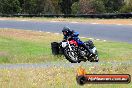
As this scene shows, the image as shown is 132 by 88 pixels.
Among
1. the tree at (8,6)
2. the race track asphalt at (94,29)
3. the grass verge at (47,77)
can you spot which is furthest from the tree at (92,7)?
the grass verge at (47,77)

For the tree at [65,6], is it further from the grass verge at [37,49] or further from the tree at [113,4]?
the grass verge at [37,49]

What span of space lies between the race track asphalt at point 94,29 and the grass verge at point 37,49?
238cm

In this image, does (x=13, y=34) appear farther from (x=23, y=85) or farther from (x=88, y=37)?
(x=23, y=85)

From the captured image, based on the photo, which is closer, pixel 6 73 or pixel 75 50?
pixel 6 73

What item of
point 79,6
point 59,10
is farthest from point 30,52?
point 59,10

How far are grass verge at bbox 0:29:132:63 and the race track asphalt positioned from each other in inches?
93.8

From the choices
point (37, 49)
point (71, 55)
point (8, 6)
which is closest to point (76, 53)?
point (71, 55)

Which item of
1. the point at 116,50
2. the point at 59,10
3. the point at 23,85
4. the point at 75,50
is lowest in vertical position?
the point at 59,10

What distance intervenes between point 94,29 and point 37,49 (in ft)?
39.2

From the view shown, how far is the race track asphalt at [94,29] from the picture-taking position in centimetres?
2883

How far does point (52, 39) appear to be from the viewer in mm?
27094

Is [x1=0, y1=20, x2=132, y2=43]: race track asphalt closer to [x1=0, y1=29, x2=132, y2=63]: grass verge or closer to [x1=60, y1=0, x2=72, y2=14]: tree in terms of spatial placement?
[x1=0, y1=29, x2=132, y2=63]: grass verge

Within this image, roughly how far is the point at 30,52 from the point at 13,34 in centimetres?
897

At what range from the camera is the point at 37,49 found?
21.3 m
